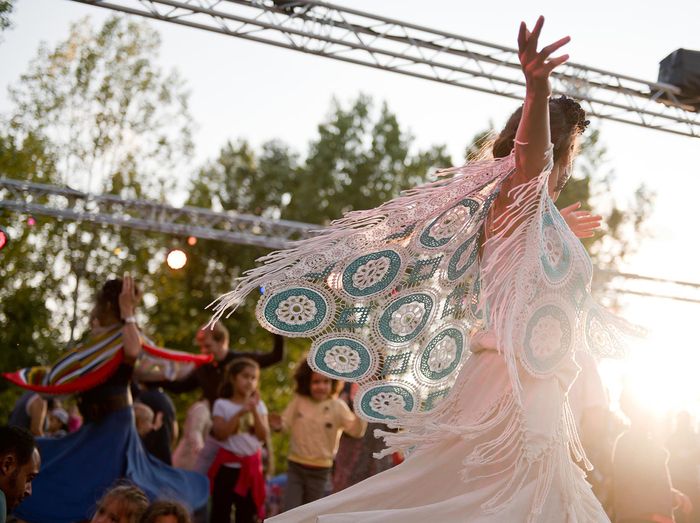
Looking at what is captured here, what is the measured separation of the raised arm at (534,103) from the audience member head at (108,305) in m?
3.33

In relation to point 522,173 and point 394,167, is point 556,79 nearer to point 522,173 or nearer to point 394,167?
point 522,173

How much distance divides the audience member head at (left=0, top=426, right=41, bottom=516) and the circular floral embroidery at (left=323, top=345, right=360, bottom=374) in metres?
1.65

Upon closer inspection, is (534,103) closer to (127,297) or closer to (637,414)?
(637,414)

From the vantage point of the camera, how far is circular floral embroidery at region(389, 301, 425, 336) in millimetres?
2957

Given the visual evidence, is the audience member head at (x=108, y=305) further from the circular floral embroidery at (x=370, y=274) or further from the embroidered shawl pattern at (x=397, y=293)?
the circular floral embroidery at (x=370, y=274)

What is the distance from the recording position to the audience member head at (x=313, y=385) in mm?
Answer: 7062

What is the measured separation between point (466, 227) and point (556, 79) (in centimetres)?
681

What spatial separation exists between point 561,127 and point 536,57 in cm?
42

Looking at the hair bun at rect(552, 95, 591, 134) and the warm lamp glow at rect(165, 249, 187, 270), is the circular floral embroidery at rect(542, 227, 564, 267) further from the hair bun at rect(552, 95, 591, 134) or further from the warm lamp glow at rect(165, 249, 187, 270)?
the warm lamp glow at rect(165, 249, 187, 270)

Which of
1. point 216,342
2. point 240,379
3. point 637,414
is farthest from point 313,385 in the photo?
point 637,414

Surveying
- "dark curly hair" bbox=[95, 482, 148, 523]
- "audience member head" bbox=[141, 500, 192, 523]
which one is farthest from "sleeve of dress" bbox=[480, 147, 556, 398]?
"dark curly hair" bbox=[95, 482, 148, 523]

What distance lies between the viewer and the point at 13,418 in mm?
7148

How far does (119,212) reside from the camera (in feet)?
38.8

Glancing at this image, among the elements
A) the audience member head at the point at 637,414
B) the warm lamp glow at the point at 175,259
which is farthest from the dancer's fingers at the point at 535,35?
the warm lamp glow at the point at 175,259
